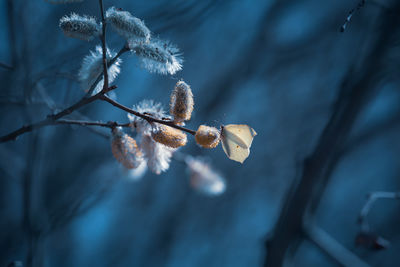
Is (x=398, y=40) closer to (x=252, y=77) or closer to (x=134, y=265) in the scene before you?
(x=252, y=77)

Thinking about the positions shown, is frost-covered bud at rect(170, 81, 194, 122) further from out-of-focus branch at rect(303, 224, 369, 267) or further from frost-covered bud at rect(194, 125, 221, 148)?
out-of-focus branch at rect(303, 224, 369, 267)

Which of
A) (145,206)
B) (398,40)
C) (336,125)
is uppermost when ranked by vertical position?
(398,40)

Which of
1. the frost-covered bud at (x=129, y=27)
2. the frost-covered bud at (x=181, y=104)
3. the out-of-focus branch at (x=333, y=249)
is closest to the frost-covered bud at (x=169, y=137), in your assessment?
the frost-covered bud at (x=181, y=104)

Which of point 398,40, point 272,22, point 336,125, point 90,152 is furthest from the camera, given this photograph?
point 272,22

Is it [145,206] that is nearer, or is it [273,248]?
[273,248]

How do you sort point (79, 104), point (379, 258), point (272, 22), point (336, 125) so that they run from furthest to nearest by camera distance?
point (379, 258)
point (272, 22)
point (336, 125)
point (79, 104)

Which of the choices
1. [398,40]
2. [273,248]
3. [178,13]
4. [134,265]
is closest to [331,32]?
[178,13]

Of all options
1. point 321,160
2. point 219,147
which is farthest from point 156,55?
point 219,147
